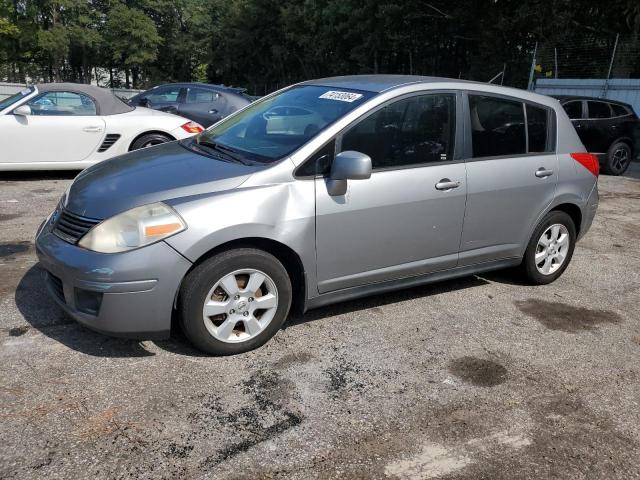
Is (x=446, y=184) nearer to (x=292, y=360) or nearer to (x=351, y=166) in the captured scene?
(x=351, y=166)

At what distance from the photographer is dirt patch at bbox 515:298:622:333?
4164 millimetres

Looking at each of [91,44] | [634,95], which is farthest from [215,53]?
[634,95]

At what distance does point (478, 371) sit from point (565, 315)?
1.34m

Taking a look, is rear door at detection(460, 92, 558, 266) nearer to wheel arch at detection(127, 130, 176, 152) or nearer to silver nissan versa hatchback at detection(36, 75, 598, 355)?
silver nissan versa hatchback at detection(36, 75, 598, 355)

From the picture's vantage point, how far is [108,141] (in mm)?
7961

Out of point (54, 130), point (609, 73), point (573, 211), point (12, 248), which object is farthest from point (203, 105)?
point (609, 73)

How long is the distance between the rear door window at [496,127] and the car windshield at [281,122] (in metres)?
0.92

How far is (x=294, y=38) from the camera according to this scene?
138 ft

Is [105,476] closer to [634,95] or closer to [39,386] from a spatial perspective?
[39,386]

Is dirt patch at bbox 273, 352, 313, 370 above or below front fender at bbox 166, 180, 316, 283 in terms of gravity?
below

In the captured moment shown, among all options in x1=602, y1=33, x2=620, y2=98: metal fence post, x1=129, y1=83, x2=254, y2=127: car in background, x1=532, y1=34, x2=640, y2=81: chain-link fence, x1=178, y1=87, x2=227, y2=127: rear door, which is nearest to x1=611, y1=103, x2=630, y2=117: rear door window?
x1=602, y1=33, x2=620, y2=98: metal fence post

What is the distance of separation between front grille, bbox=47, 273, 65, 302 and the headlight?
0.31 m

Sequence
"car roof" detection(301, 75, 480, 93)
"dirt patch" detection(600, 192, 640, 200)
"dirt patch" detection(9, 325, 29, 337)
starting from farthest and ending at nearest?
"dirt patch" detection(600, 192, 640, 200) < "car roof" detection(301, 75, 480, 93) < "dirt patch" detection(9, 325, 29, 337)

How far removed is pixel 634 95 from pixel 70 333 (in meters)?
17.3
